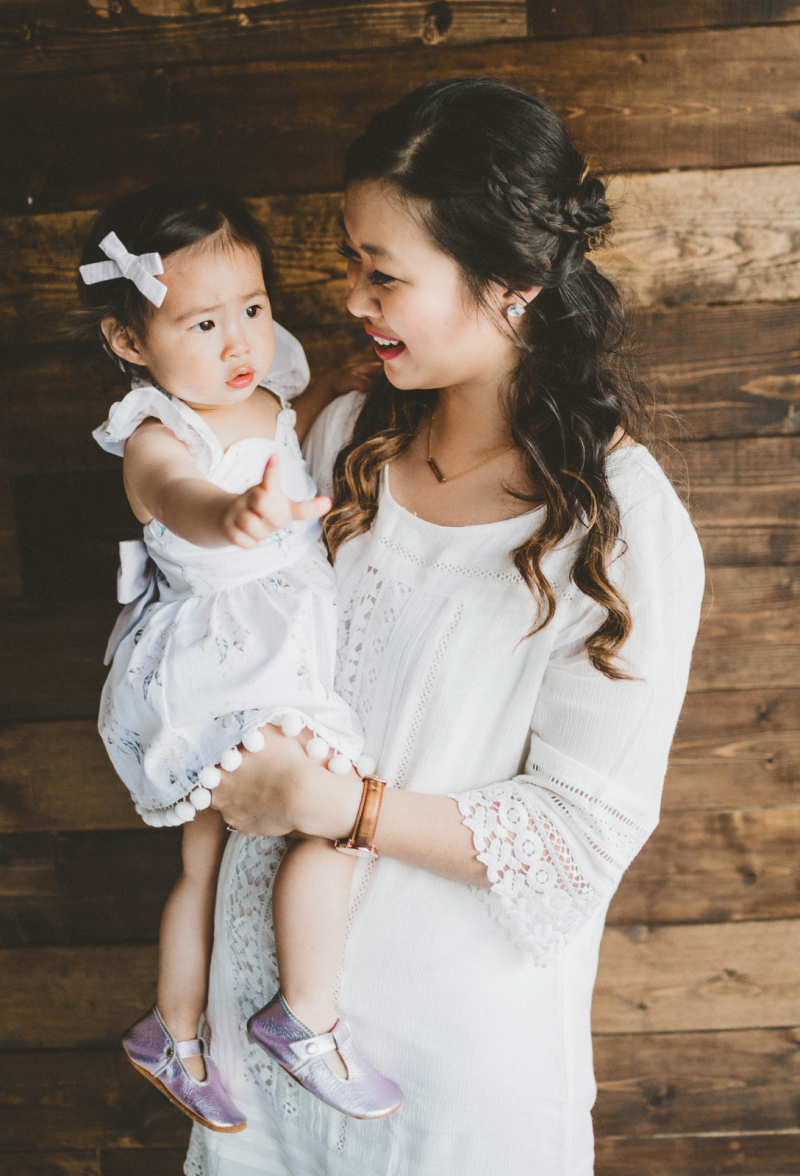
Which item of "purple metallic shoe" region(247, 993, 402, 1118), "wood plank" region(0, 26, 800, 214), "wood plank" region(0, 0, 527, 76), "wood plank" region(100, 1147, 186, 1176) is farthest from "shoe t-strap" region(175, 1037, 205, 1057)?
"wood plank" region(0, 0, 527, 76)

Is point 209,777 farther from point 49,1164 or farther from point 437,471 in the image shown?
point 49,1164

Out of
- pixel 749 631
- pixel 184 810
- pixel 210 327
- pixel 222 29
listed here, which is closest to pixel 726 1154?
pixel 749 631

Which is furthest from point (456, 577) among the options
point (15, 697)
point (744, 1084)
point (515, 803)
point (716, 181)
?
point (744, 1084)

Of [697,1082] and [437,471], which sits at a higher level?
[437,471]

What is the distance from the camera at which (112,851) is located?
1.62 m

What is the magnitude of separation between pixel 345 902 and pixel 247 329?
2.74 feet

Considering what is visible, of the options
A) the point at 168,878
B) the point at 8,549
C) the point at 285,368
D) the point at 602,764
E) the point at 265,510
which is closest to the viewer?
the point at 265,510

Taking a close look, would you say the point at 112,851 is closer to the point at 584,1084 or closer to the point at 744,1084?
the point at 584,1084

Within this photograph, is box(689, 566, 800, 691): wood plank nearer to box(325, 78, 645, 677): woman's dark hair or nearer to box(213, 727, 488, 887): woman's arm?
box(325, 78, 645, 677): woman's dark hair

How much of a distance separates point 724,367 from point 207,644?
1.05 meters

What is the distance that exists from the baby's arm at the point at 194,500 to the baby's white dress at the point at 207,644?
34 millimetres

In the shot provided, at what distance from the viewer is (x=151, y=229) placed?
1059 mm

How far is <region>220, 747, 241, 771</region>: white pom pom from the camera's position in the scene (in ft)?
3.42

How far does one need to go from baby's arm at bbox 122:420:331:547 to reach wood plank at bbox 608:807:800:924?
1.12 meters
